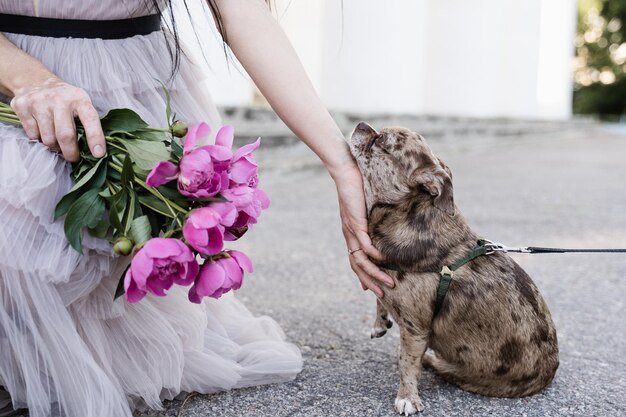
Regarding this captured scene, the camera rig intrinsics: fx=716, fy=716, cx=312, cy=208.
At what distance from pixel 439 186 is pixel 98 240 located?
0.99 metres

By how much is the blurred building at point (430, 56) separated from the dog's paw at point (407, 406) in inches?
92.5

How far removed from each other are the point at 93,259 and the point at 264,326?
949 millimetres

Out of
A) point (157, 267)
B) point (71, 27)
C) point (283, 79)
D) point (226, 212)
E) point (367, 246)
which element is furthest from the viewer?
point (367, 246)

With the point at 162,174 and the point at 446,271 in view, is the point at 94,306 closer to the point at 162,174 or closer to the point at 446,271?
the point at 162,174

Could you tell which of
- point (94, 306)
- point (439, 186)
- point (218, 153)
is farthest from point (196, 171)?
point (439, 186)

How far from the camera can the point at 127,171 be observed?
65.6 inches

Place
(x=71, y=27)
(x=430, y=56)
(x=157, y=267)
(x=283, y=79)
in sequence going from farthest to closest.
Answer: (x=430, y=56), (x=283, y=79), (x=71, y=27), (x=157, y=267)

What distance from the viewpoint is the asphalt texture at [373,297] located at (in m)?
2.24

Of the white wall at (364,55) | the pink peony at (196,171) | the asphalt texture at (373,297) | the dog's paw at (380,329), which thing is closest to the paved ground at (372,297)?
the asphalt texture at (373,297)

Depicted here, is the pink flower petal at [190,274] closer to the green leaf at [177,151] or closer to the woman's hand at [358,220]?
the green leaf at [177,151]

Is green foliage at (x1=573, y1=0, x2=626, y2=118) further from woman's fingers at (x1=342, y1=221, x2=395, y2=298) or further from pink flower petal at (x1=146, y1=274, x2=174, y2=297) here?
pink flower petal at (x1=146, y1=274, x2=174, y2=297)

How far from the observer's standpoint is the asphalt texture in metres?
2.24

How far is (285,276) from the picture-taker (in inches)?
150

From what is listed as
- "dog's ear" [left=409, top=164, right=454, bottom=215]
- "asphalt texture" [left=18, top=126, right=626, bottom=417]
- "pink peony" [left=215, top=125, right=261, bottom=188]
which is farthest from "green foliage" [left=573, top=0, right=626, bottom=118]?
"pink peony" [left=215, top=125, right=261, bottom=188]
